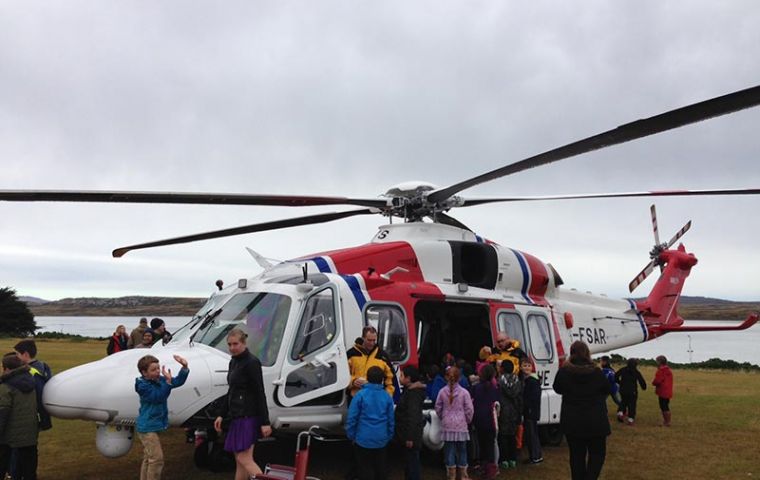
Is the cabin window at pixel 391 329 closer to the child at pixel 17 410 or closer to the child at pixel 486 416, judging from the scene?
the child at pixel 486 416

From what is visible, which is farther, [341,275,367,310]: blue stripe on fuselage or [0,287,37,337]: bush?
[0,287,37,337]: bush

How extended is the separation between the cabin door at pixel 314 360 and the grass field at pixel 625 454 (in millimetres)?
1255

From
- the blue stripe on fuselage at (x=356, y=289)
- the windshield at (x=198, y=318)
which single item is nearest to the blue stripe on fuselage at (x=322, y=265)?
the blue stripe on fuselage at (x=356, y=289)

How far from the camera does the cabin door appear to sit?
19.9 feet

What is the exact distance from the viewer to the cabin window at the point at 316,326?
246 inches

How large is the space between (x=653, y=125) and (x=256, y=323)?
4265 mm

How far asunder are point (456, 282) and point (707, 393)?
9869 mm

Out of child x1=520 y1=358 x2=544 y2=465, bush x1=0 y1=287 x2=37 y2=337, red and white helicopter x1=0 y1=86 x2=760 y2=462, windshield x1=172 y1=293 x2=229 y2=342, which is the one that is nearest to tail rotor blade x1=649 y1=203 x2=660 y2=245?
red and white helicopter x1=0 y1=86 x2=760 y2=462

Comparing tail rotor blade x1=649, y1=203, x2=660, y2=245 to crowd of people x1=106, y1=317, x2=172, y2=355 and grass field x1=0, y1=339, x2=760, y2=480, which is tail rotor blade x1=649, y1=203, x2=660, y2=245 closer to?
grass field x1=0, y1=339, x2=760, y2=480

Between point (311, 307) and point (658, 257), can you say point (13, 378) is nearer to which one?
point (311, 307)

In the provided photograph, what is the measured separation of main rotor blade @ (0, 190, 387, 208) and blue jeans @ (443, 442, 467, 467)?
321 centimetres

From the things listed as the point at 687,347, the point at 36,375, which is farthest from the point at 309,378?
the point at 687,347

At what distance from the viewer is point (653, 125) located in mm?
4965

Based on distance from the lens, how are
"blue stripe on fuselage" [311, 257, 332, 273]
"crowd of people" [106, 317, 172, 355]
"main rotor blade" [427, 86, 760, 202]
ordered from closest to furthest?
1. "main rotor blade" [427, 86, 760, 202]
2. "blue stripe on fuselage" [311, 257, 332, 273]
3. "crowd of people" [106, 317, 172, 355]
